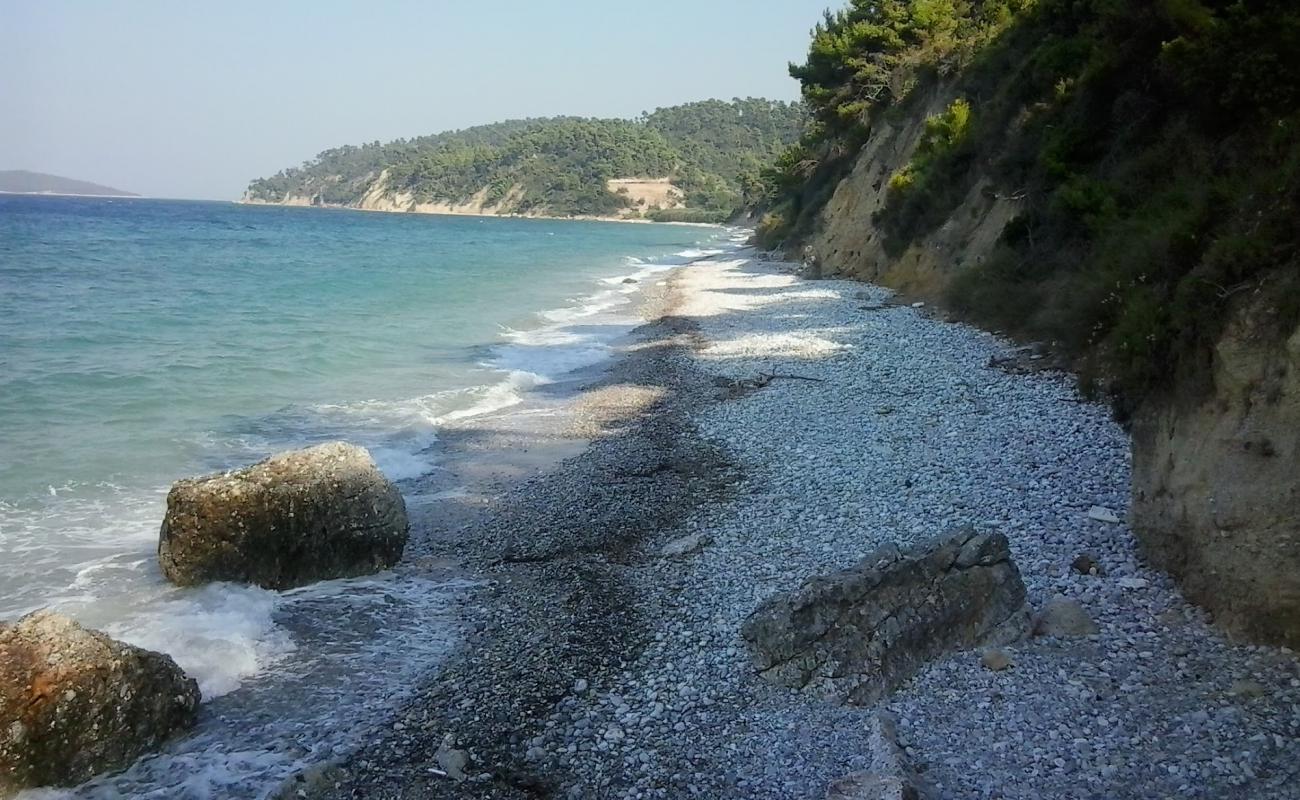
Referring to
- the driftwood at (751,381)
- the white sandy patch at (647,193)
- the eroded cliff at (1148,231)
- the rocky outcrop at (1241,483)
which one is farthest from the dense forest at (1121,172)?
the white sandy patch at (647,193)

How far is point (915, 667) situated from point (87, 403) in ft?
54.2

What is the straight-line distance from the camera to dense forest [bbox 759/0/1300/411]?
712 centimetres

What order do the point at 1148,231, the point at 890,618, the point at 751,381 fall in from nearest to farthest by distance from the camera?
the point at 890,618, the point at 1148,231, the point at 751,381

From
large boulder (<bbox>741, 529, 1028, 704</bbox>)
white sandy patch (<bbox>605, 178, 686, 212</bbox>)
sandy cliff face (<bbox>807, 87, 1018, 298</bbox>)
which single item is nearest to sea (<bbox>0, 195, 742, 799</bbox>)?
large boulder (<bbox>741, 529, 1028, 704</bbox>)

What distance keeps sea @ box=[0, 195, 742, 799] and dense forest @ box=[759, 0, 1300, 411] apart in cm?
716

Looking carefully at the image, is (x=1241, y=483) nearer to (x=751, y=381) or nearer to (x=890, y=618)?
(x=890, y=618)

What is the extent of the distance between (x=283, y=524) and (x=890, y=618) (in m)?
6.34

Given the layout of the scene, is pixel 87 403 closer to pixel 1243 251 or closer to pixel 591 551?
pixel 591 551

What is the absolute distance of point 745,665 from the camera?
694 centimetres

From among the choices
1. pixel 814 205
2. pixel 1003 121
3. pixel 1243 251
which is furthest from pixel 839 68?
pixel 1243 251

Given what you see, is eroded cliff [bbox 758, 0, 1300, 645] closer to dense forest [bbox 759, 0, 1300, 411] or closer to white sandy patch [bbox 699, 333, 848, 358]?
dense forest [bbox 759, 0, 1300, 411]

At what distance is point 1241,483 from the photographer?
6.23 m

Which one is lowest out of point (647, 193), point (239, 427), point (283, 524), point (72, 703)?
point (239, 427)

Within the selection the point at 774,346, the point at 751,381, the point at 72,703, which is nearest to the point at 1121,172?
the point at 751,381
